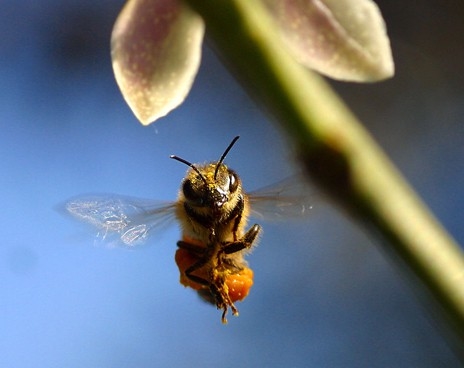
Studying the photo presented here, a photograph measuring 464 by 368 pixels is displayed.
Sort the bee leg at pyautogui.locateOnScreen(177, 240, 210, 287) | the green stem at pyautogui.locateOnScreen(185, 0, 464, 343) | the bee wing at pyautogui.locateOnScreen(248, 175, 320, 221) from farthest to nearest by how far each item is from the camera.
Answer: the bee wing at pyautogui.locateOnScreen(248, 175, 320, 221) → the bee leg at pyautogui.locateOnScreen(177, 240, 210, 287) → the green stem at pyautogui.locateOnScreen(185, 0, 464, 343)

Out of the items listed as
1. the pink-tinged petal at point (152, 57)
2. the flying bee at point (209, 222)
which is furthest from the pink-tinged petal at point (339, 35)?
the flying bee at point (209, 222)

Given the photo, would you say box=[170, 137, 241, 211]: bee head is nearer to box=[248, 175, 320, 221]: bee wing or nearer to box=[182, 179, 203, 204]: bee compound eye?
box=[182, 179, 203, 204]: bee compound eye

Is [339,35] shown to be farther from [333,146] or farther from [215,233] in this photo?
[215,233]

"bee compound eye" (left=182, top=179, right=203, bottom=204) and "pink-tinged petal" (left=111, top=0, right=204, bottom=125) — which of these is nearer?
"pink-tinged petal" (left=111, top=0, right=204, bottom=125)

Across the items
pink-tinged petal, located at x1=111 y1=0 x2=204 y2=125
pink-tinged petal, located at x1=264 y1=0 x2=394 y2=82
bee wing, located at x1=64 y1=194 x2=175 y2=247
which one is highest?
pink-tinged petal, located at x1=264 y1=0 x2=394 y2=82

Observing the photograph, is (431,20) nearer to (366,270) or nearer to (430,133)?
(430,133)

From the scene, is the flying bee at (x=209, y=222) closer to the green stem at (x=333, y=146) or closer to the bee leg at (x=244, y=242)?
the bee leg at (x=244, y=242)

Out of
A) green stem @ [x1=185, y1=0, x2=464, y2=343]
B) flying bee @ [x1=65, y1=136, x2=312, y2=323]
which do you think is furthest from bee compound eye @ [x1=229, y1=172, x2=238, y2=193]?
green stem @ [x1=185, y1=0, x2=464, y2=343]

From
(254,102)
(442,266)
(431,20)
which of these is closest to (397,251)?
(442,266)
